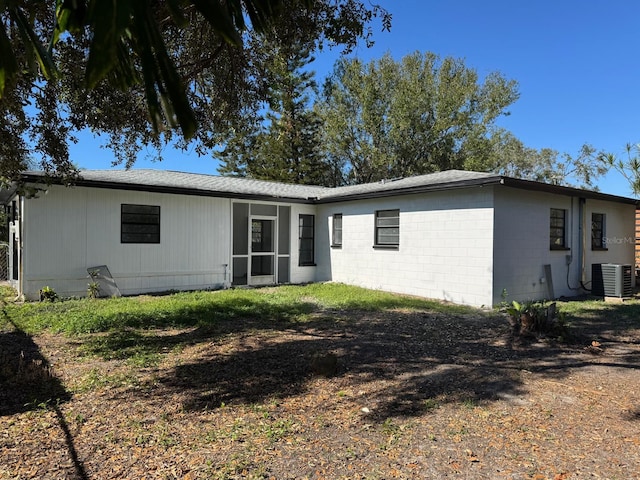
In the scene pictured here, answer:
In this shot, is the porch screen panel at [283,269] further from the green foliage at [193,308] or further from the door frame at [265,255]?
the green foliage at [193,308]

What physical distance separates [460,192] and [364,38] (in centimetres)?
486

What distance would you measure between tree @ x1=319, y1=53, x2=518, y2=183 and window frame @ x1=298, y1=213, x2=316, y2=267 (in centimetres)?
1390

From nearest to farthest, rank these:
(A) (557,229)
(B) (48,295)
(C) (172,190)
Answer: (B) (48,295), (A) (557,229), (C) (172,190)

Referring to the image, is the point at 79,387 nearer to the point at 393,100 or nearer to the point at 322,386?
the point at 322,386

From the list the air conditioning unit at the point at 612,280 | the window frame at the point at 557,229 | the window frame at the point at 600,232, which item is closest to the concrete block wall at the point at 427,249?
the window frame at the point at 557,229

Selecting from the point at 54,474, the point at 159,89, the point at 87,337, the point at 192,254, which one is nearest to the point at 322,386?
the point at 54,474

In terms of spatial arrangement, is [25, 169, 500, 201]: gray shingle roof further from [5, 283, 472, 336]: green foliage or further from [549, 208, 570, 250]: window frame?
[5, 283, 472, 336]: green foliage

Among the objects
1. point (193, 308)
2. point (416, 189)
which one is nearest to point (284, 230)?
point (416, 189)

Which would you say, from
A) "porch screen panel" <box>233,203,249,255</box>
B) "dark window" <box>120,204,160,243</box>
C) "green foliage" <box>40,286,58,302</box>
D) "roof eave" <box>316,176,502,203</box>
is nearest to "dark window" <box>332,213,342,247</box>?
"roof eave" <box>316,176,502,203</box>

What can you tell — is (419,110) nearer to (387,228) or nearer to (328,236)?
(328,236)

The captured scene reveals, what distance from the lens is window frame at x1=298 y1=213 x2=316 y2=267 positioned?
14344mm

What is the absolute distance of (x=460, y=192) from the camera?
10.2m

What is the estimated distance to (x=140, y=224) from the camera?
1133cm

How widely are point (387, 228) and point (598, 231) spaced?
6.32m
